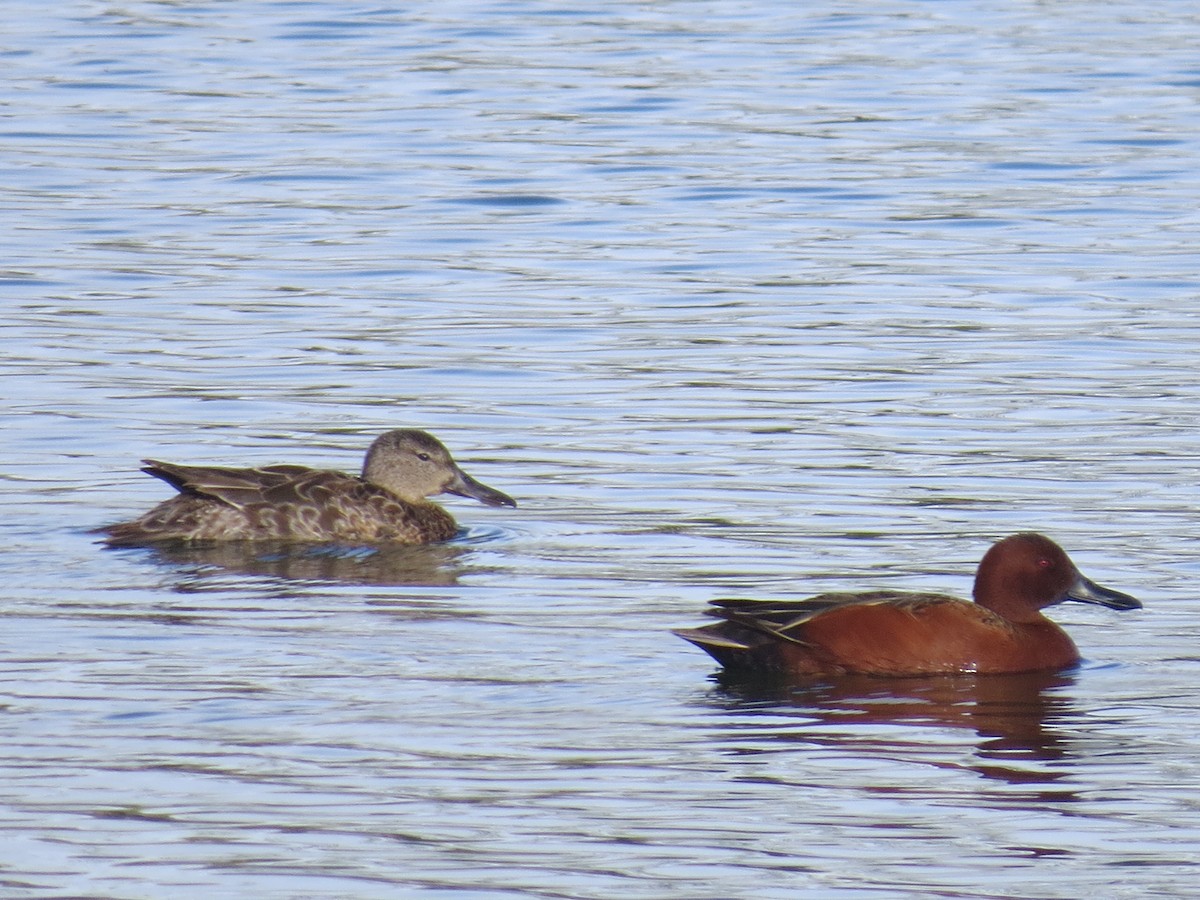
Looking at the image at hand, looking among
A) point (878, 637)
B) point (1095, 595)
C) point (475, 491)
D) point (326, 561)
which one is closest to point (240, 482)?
point (326, 561)

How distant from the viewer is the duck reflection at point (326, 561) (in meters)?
10.8

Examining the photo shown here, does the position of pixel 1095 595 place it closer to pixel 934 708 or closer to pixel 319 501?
pixel 934 708

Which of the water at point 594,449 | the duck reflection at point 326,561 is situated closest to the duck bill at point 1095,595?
the water at point 594,449

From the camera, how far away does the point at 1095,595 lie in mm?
9328

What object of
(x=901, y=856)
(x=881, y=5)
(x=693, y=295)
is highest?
(x=881, y=5)

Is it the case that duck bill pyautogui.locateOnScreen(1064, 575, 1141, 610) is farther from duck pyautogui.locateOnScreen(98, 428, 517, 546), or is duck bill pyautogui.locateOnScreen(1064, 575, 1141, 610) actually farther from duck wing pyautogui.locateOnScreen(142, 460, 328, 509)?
duck wing pyautogui.locateOnScreen(142, 460, 328, 509)

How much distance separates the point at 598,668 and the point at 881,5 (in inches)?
1109

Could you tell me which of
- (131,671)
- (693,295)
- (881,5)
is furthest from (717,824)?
(881,5)

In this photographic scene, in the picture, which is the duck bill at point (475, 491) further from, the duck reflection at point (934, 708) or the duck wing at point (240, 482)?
the duck reflection at point (934, 708)

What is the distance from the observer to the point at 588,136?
84.4 ft

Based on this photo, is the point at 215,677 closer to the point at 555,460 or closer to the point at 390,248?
the point at 555,460

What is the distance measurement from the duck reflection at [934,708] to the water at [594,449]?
4cm

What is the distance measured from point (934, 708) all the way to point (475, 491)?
3.84 meters

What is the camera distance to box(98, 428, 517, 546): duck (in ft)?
36.9
